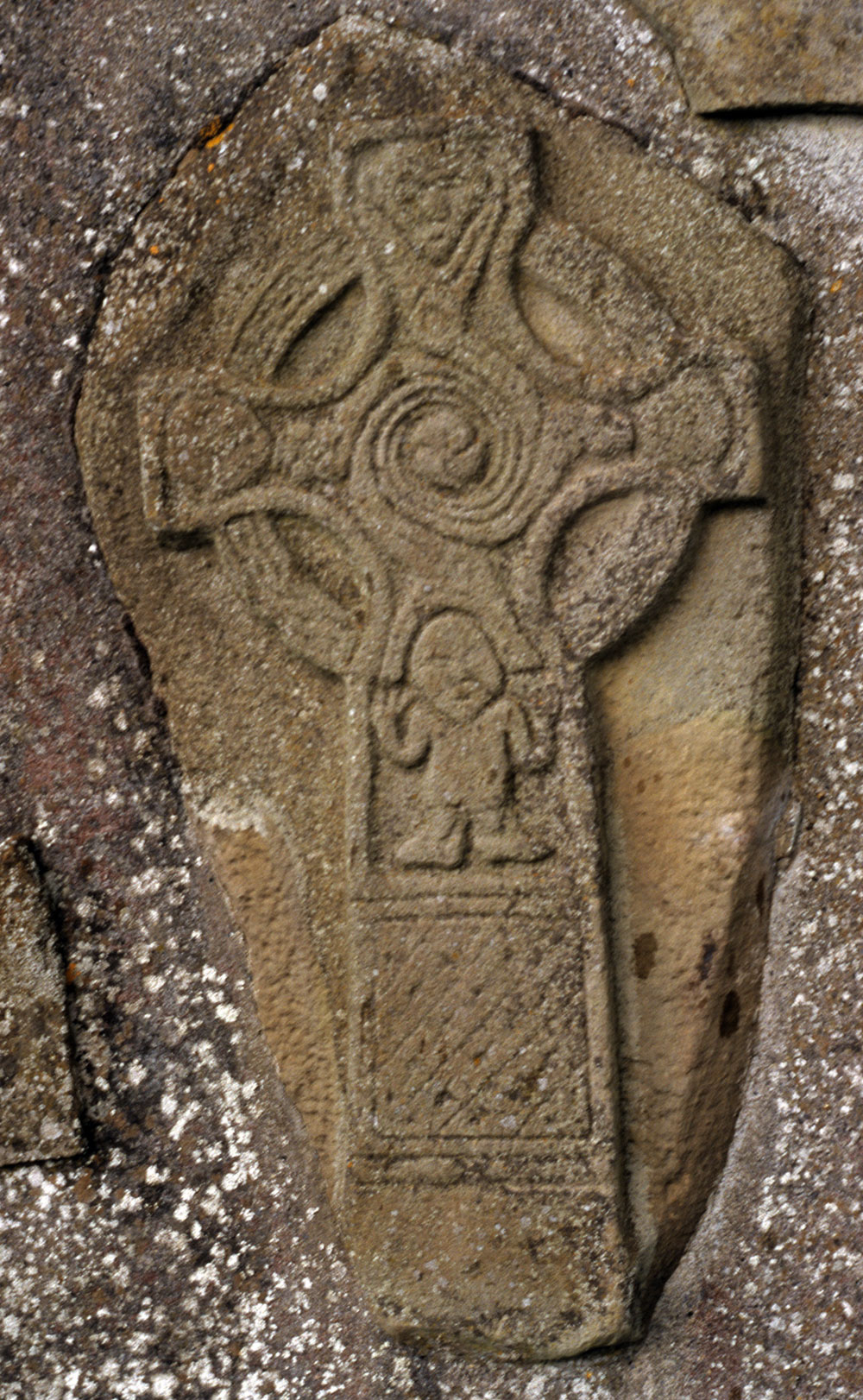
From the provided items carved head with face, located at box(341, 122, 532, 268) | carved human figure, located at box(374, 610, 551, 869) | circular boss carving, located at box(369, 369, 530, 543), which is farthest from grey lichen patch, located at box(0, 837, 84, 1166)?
carved head with face, located at box(341, 122, 532, 268)

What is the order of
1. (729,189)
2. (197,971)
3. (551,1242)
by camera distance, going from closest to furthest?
(551,1242), (729,189), (197,971)

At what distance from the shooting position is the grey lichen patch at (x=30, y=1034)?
169 cm

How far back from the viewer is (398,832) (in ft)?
5.02

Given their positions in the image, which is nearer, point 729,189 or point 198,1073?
point 729,189

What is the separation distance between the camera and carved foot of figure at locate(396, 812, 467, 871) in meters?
1.50

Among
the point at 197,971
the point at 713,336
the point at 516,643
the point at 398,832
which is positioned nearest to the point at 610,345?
the point at 713,336

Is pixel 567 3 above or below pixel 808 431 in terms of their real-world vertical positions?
above

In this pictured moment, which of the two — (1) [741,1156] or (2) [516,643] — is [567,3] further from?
(1) [741,1156]

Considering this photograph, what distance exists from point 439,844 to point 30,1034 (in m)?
0.67

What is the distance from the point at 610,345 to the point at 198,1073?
1137 millimetres

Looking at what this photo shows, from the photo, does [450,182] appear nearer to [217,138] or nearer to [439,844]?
[217,138]

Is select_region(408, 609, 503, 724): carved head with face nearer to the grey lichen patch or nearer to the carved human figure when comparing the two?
the carved human figure

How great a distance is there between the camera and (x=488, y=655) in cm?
152

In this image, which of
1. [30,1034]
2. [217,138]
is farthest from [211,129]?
[30,1034]
